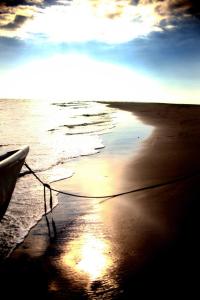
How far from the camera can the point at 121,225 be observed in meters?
5.75

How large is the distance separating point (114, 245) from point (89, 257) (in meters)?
0.50

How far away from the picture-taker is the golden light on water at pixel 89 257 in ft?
14.0

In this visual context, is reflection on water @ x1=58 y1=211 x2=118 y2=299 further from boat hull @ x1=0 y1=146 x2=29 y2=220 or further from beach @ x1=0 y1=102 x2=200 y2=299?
boat hull @ x1=0 y1=146 x2=29 y2=220

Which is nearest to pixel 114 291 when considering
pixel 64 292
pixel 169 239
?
pixel 64 292

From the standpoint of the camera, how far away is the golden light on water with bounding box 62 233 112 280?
14.0 feet

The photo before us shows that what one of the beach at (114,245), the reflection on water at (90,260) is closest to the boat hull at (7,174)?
the beach at (114,245)

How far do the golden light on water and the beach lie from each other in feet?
0.04

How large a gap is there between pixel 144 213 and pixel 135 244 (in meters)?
1.35

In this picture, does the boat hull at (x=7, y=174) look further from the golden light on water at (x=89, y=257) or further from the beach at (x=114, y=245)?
the golden light on water at (x=89, y=257)

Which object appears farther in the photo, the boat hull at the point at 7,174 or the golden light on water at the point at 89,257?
the boat hull at the point at 7,174

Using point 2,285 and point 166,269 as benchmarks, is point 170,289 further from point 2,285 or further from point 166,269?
point 2,285

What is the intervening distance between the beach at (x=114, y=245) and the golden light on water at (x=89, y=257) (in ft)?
0.04

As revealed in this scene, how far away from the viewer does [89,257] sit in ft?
15.2

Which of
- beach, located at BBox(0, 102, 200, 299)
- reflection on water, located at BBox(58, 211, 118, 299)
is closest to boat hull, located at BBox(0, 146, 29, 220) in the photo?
beach, located at BBox(0, 102, 200, 299)
